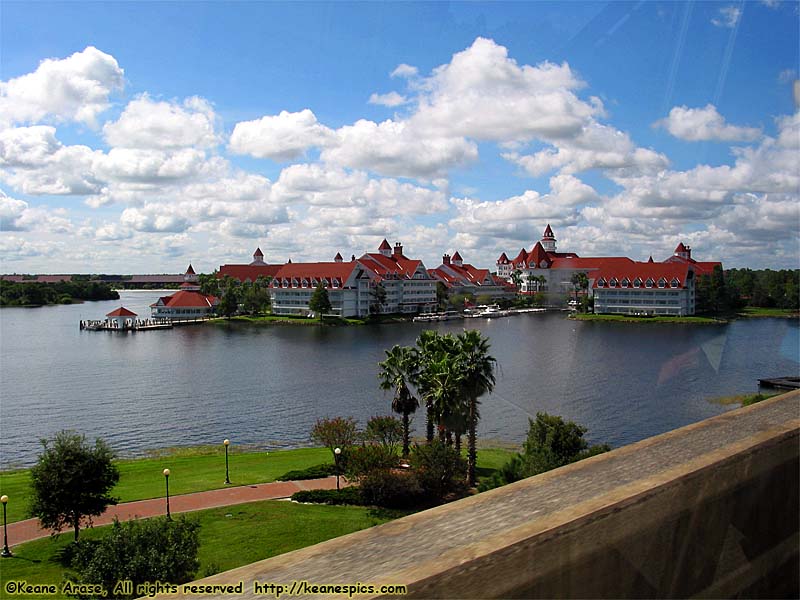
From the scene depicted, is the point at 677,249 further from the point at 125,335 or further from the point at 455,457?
the point at 455,457

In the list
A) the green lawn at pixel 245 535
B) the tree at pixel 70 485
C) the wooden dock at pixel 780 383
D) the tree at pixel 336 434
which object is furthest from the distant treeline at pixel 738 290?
the tree at pixel 70 485

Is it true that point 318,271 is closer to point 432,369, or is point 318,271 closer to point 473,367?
point 432,369

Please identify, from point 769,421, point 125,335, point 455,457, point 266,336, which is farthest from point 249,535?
point 125,335

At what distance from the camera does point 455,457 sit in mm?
13734

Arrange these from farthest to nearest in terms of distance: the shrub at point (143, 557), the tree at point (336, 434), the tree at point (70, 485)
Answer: the tree at point (336, 434) → the tree at point (70, 485) → the shrub at point (143, 557)

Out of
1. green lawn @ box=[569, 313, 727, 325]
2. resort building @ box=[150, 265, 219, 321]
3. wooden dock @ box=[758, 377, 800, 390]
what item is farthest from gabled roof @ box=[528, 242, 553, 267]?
wooden dock @ box=[758, 377, 800, 390]

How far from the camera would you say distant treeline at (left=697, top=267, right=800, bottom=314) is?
1783 inches

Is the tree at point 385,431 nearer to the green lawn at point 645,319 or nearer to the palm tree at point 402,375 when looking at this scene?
the palm tree at point 402,375

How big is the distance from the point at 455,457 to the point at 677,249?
52971 mm

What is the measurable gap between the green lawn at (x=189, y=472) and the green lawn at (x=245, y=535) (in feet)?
6.51

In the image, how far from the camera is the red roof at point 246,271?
8438 centimetres

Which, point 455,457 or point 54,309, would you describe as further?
point 54,309

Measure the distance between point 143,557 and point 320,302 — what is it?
55.5m

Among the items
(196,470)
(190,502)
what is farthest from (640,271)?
(190,502)
